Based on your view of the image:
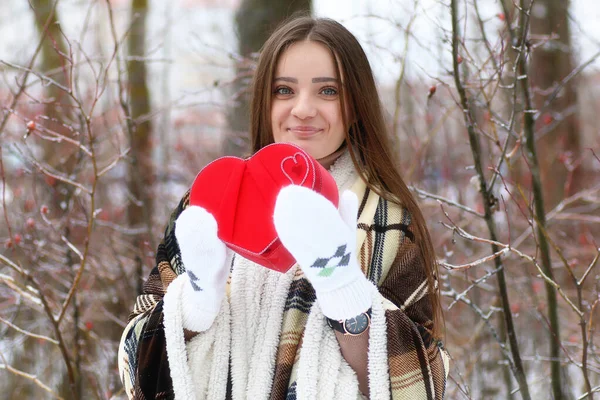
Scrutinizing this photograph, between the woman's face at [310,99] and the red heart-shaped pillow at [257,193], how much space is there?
0.25 meters

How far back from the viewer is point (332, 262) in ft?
4.15

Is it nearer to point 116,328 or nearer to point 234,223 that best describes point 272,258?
point 234,223

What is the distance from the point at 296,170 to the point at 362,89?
43 centimetres

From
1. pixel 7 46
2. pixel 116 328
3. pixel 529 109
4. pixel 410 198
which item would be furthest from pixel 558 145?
pixel 7 46

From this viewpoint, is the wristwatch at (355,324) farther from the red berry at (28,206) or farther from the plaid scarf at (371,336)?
the red berry at (28,206)

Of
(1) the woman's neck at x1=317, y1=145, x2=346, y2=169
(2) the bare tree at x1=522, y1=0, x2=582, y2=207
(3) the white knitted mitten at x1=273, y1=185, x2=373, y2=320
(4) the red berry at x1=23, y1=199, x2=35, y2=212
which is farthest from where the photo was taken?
(2) the bare tree at x1=522, y1=0, x2=582, y2=207

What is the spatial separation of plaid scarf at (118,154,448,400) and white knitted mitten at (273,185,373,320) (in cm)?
10

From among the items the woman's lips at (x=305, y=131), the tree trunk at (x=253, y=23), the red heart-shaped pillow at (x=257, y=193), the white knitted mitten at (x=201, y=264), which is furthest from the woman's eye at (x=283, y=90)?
the tree trunk at (x=253, y=23)

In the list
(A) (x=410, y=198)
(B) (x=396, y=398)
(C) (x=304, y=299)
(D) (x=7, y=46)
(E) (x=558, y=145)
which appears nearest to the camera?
(B) (x=396, y=398)

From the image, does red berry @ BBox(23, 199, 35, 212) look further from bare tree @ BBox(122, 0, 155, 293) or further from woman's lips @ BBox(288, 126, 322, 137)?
woman's lips @ BBox(288, 126, 322, 137)

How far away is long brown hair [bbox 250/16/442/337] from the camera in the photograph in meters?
1.65

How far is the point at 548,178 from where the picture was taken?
4.41 metres

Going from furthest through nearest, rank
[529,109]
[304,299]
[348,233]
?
[529,109]
[304,299]
[348,233]

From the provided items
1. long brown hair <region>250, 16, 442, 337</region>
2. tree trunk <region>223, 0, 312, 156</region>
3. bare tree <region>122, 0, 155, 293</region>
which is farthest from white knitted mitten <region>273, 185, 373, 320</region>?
bare tree <region>122, 0, 155, 293</region>
